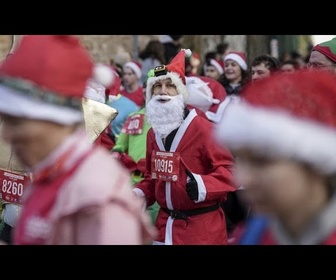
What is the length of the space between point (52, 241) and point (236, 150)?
612mm

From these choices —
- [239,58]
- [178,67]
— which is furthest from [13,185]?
[239,58]

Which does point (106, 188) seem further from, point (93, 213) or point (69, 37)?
point (69, 37)

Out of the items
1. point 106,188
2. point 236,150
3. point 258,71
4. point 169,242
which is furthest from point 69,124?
point 258,71

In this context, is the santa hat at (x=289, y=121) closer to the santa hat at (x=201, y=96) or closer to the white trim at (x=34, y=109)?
the white trim at (x=34, y=109)

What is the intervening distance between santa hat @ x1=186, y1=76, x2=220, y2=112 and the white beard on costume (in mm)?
2008

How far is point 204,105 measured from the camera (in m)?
9.21

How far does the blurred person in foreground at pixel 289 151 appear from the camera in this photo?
2.74 metres

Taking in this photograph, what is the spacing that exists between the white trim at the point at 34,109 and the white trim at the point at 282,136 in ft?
1.55

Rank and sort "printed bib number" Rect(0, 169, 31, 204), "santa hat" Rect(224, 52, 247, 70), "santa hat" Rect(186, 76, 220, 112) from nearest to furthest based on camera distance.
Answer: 1. "printed bib number" Rect(0, 169, 31, 204)
2. "santa hat" Rect(186, 76, 220, 112)
3. "santa hat" Rect(224, 52, 247, 70)

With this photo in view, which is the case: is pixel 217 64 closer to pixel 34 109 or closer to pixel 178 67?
pixel 178 67

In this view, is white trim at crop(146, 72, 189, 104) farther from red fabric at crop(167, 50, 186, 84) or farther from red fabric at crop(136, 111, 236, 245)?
red fabric at crop(136, 111, 236, 245)

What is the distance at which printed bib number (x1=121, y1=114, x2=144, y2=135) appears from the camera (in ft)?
27.7

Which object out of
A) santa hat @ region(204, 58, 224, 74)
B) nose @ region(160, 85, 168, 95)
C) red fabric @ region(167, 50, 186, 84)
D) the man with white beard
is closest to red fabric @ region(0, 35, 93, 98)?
the man with white beard

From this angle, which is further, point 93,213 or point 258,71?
point 258,71
